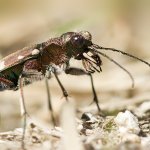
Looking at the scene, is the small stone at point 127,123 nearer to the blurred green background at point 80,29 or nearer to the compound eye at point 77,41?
the compound eye at point 77,41

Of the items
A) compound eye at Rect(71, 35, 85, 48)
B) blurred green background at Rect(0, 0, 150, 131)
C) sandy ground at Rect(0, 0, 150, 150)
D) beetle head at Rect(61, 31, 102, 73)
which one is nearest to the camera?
sandy ground at Rect(0, 0, 150, 150)

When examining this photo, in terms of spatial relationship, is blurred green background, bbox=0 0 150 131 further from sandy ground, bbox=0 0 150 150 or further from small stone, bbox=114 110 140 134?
small stone, bbox=114 110 140 134

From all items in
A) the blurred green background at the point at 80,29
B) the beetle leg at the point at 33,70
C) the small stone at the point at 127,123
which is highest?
the blurred green background at the point at 80,29

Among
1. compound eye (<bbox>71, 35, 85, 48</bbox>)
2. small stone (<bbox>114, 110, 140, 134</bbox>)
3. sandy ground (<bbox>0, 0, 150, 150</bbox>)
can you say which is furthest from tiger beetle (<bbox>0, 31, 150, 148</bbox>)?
small stone (<bbox>114, 110, 140, 134</bbox>)

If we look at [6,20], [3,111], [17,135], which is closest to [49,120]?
[3,111]

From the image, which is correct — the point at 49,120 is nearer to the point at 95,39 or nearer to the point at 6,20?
the point at 95,39

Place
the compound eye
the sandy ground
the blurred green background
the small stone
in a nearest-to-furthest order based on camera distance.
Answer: the sandy ground, the small stone, the compound eye, the blurred green background

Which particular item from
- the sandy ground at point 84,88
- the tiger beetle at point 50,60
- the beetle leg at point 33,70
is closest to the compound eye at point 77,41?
the tiger beetle at point 50,60
